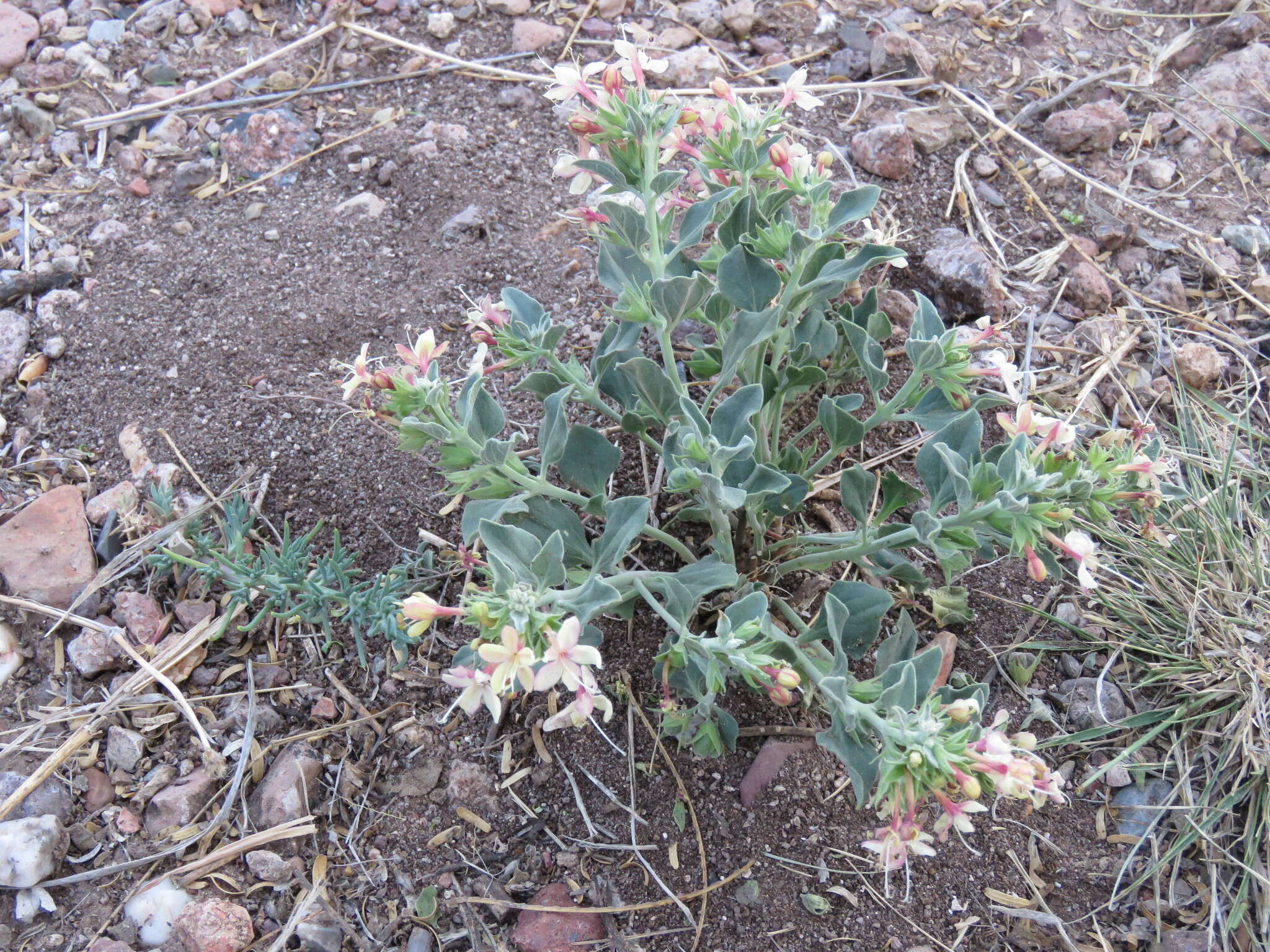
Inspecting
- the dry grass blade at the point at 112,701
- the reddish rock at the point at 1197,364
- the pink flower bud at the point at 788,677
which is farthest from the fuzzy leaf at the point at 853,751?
the reddish rock at the point at 1197,364

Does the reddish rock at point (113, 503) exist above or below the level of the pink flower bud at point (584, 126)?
below

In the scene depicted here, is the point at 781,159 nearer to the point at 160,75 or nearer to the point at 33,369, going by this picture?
the point at 33,369

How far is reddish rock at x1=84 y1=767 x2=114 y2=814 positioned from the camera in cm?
221

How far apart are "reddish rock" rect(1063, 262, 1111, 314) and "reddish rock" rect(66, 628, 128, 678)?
306 centimetres

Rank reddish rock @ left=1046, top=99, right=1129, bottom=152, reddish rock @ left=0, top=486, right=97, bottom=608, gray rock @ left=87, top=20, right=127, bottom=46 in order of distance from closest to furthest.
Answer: reddish rock @ left=0, top=486, right=97, bottom=608 → reddish rock @ left=1046, top=99, right=1129, bottom=152 → gray rock @ left=87, top=20, right=127, bottom=46

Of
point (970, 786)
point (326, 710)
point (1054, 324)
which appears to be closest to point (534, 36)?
point (1054, 324)

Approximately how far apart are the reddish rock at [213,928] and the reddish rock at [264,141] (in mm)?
2565

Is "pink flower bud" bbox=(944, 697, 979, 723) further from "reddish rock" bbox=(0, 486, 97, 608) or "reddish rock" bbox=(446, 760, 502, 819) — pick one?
"reddish rock" bbox=(0, 486, 97, 608)

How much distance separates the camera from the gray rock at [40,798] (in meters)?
2.16

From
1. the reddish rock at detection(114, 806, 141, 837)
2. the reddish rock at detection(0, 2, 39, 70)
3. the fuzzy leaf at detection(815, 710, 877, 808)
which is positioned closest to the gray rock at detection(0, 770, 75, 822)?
the reddish rock at detection(114, 806, 141, 837)

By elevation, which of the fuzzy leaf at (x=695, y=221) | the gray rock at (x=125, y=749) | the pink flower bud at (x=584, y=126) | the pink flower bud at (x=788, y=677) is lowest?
the gray rock at (x=125, y=749)

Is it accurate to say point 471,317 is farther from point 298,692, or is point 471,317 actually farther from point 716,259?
point 298,692

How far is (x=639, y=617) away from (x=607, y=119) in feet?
4.00

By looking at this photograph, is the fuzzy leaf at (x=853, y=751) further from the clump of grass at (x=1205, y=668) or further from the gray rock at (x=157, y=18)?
the gray rock at (x=157, y=18)
